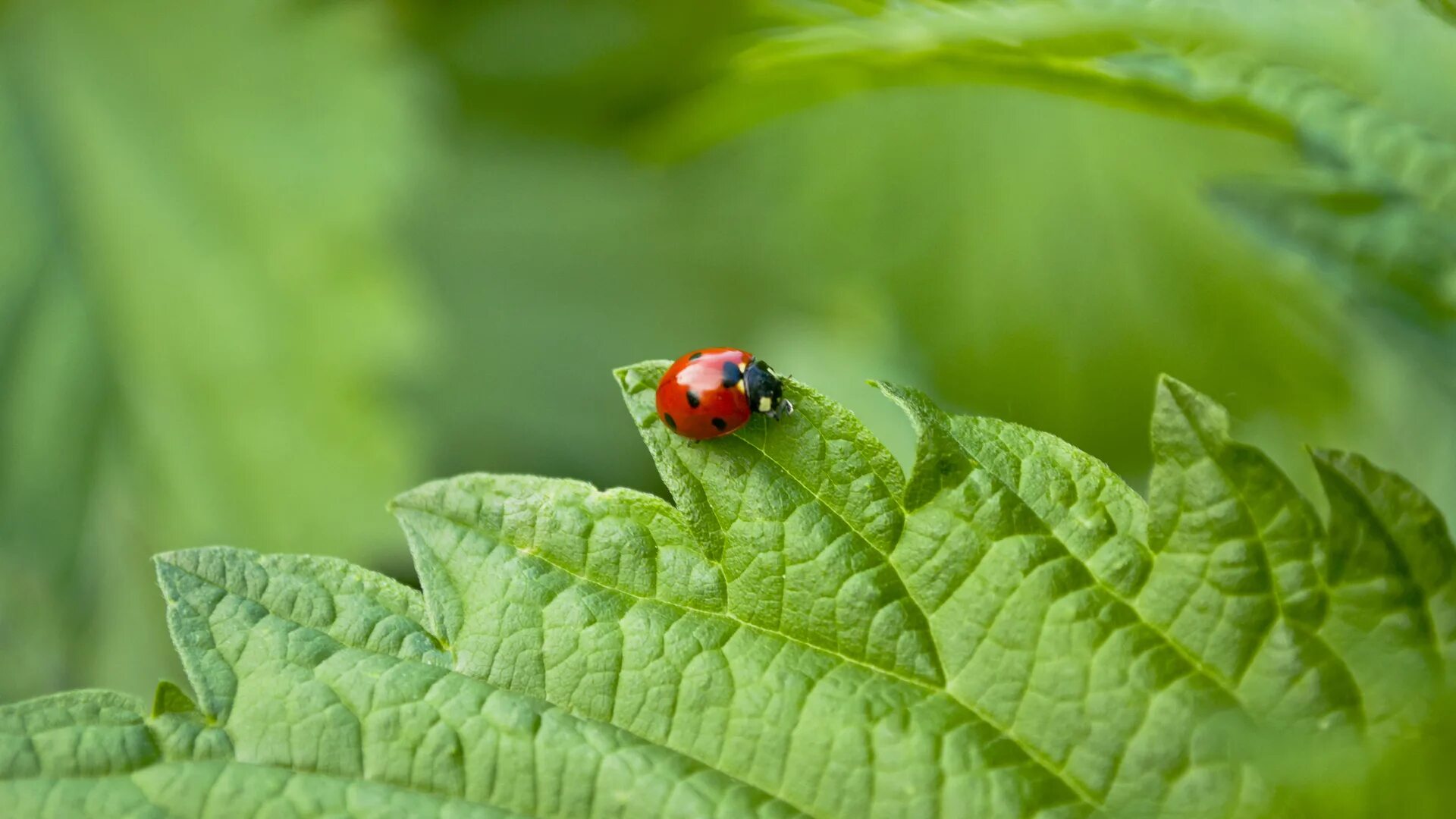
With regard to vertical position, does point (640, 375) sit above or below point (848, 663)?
above

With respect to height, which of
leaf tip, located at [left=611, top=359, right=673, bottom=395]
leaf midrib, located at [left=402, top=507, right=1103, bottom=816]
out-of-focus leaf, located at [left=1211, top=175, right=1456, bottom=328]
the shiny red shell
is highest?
out-of-focus leaf, located at [left=1211, top=175, right=1456, bottom=328]

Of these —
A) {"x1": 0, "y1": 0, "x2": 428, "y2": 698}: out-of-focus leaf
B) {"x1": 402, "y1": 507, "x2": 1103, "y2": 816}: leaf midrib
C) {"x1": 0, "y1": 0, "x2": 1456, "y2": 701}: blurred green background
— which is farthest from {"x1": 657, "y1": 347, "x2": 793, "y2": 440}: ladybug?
{"x1": 0, "y1": 0, "x2": 428, "y2": 698}: out-of-focus leaf

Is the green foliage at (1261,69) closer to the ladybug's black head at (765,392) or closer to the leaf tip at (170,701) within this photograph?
the ladybug's black head at (765,392)

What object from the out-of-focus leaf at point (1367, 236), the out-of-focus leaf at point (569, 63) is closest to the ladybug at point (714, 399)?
the out-of-focus leaf at point (1367, 236)

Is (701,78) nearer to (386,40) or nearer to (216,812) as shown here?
(386,40)

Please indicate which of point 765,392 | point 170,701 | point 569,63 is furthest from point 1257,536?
point 569,63

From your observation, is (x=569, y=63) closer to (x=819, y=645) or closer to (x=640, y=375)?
(x=640, y=375)

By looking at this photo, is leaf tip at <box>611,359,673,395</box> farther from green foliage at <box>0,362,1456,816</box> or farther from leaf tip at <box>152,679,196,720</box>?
leaf tip at <box>152,679,196,720</box>
